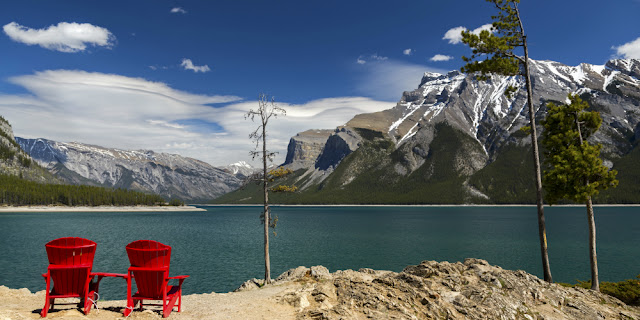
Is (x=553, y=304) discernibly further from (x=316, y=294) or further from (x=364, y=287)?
(x=316, y=294)

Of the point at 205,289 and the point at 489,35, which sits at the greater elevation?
the point at 489,35

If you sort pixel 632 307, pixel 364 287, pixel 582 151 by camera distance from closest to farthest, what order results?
pixel 364 287
pixel 632 307
pixel 582 151

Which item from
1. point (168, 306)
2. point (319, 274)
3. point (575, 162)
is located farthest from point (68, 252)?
point (575, 162)

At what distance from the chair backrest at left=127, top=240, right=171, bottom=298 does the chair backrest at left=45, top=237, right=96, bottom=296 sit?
133cm

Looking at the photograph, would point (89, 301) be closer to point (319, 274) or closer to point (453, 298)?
point (319, 274)

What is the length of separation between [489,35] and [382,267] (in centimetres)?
3099

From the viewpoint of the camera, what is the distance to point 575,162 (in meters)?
21.3

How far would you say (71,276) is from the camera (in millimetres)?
11727

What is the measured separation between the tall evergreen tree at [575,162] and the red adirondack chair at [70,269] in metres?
23.4

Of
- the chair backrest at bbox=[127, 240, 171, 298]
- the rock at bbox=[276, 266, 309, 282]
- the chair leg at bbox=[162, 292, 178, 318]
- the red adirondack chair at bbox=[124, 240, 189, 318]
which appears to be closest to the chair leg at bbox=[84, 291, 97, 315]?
the red adirondack chair at bbox=[124, 240, 189, 318]

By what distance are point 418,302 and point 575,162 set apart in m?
13.8

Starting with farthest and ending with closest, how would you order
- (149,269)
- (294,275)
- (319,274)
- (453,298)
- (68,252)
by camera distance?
(294,275) → (319,274) → (453,298) → (149,269) → (68,252)

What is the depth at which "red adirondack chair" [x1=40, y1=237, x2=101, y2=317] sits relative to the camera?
1141 centimetres

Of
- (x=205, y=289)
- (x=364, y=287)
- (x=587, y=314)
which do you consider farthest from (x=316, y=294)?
(x=205, y=289)
